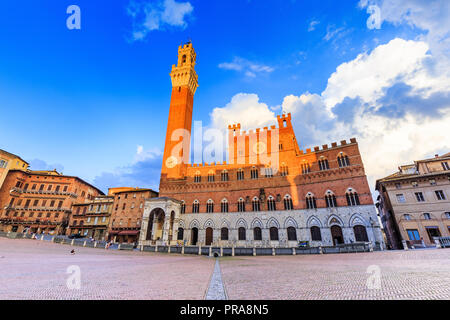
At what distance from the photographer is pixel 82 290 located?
5.05 m

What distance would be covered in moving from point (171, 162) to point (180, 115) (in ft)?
33.2

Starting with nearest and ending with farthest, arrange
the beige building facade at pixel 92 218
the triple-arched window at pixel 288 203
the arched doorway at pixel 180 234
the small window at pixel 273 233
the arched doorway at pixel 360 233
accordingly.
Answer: the arched doorway at pixel 360 233 < the small window at pixel 273 233 < the triple-arched window at pixel 288 203 < the arched doorway at pixel 180 234 < the beige building facade at pixel 92 218

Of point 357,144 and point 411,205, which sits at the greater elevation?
point 357,144

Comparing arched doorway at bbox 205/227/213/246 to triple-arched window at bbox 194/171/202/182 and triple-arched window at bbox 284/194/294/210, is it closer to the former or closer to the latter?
triple-arched window at bbox 194/171/202/182

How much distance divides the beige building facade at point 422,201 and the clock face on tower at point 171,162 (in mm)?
34657

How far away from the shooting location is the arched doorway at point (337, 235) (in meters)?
25.5

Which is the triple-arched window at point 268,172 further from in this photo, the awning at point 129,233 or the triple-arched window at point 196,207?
the awning at point 129,233

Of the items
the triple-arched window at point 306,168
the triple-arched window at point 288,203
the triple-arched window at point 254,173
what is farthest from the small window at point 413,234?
the triple-arched window at point 254,173

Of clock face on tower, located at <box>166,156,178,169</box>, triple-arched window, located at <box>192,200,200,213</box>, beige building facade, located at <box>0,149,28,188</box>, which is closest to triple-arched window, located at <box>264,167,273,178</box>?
triple-arched window, located at <box>192,200,200,213</box>
